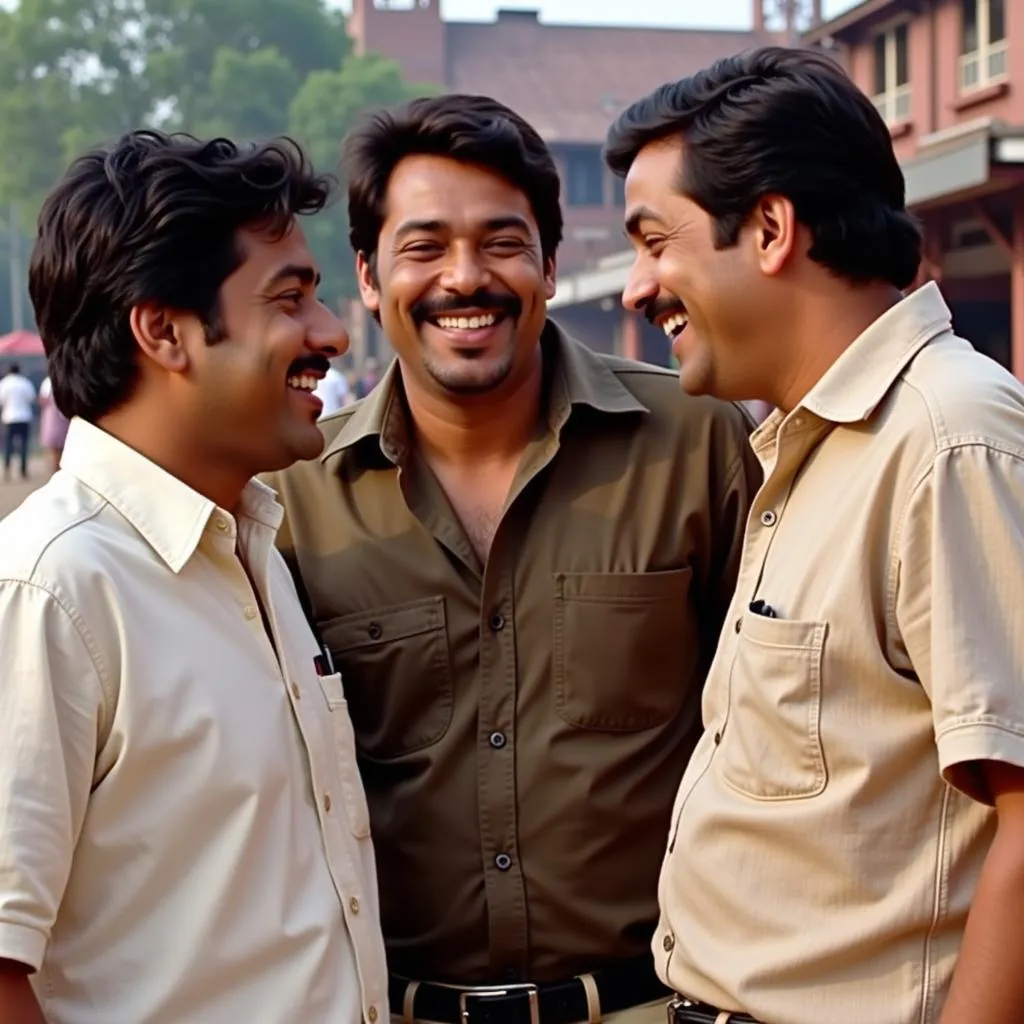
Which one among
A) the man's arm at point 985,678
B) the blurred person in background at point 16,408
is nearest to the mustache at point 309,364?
the man's arm at point 985,678

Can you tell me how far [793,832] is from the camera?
84.5 inches

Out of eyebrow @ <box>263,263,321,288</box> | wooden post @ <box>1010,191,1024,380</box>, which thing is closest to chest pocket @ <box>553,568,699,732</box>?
eyebrow @ <box>263,263,321,288</box>

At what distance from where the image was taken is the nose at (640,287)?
8.41 feet

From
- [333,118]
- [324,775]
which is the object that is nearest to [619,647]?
[324,775]

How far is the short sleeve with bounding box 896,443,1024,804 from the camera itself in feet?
6.32

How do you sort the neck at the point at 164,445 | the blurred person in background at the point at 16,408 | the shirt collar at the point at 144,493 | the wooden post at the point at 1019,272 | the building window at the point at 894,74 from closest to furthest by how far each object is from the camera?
the shirt collar at the point at 144,493, the neck at the point at 164,445, the wooden post at the point at 1019,272, the building window at the point at 894,74, the blurred person in background at the point at 16,408

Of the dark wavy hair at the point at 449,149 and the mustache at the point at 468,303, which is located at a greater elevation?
the dark wavy hair at the point at 449,149

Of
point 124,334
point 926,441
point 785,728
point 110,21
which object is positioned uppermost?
point 110,21

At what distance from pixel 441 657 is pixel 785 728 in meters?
0.98

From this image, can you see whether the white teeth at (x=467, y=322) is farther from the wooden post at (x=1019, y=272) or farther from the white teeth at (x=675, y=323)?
the wooden post at (x=1019, y=272)

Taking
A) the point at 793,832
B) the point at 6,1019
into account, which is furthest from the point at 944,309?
the point at 6,1019

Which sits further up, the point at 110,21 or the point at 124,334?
the point at 110,21

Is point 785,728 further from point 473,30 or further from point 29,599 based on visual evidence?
point 473,30

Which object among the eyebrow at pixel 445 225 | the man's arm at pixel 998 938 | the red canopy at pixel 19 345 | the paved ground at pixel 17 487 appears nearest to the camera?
the man's arm at pixel 998 938
